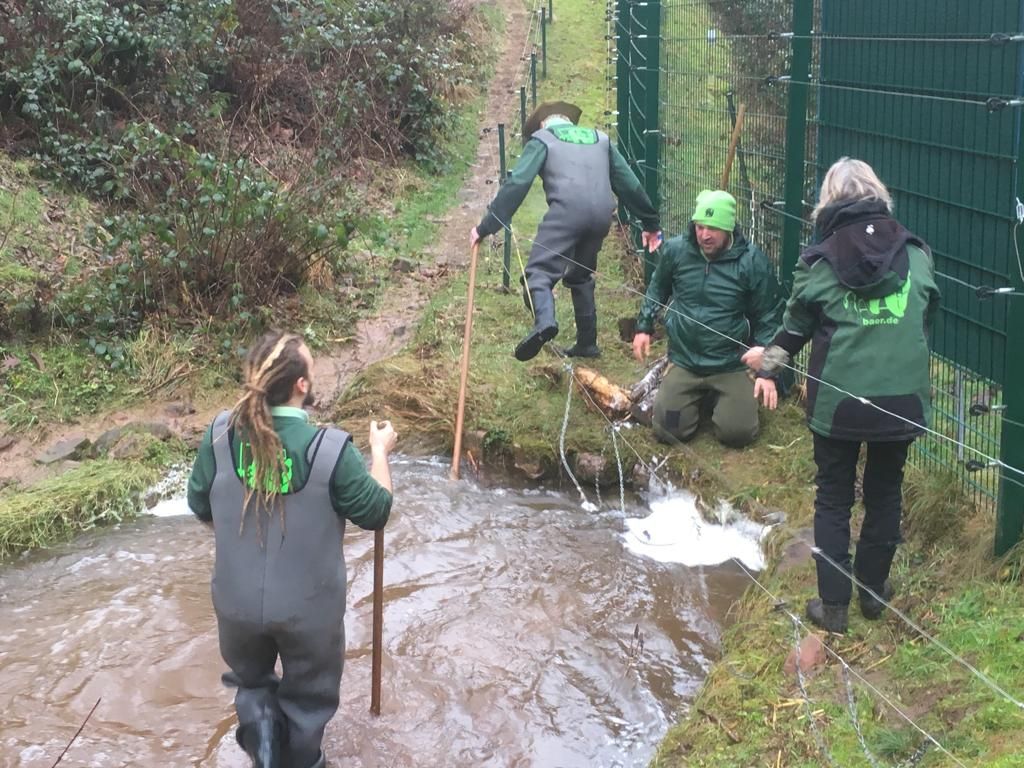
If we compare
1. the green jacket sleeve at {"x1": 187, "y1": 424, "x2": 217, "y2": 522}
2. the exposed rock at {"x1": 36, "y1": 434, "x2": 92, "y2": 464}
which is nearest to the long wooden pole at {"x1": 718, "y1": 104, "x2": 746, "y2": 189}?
the green jacket sleeve at {"x1": 187, "y1": 424, "x2": 217, "y2": 522}

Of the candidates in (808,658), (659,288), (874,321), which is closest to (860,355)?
(874,321)

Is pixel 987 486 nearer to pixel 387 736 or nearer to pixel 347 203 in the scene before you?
pixel 387 736

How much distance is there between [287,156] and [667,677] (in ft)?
24.1

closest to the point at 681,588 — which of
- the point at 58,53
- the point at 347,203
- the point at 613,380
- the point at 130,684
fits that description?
the point at 613,380

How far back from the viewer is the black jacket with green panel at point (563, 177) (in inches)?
256

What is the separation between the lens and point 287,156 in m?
10.1

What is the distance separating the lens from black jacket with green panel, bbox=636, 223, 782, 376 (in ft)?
18.7

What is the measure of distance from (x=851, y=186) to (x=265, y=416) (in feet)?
7.57

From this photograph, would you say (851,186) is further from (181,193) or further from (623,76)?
(623,76)

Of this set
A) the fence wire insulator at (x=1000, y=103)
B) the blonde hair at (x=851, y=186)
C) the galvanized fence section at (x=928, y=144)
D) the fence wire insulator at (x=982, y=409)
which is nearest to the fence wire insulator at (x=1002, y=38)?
the galvanized fence section at (x=928, y=144)

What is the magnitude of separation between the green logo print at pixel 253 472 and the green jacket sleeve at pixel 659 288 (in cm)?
330

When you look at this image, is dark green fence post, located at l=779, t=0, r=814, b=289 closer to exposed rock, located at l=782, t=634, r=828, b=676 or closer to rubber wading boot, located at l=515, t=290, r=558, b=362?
rubber wading boot, located at l=515, t=290, r=558, b=362

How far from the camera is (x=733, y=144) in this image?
21.3ft

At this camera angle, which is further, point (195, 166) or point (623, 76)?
point (623, 76)
